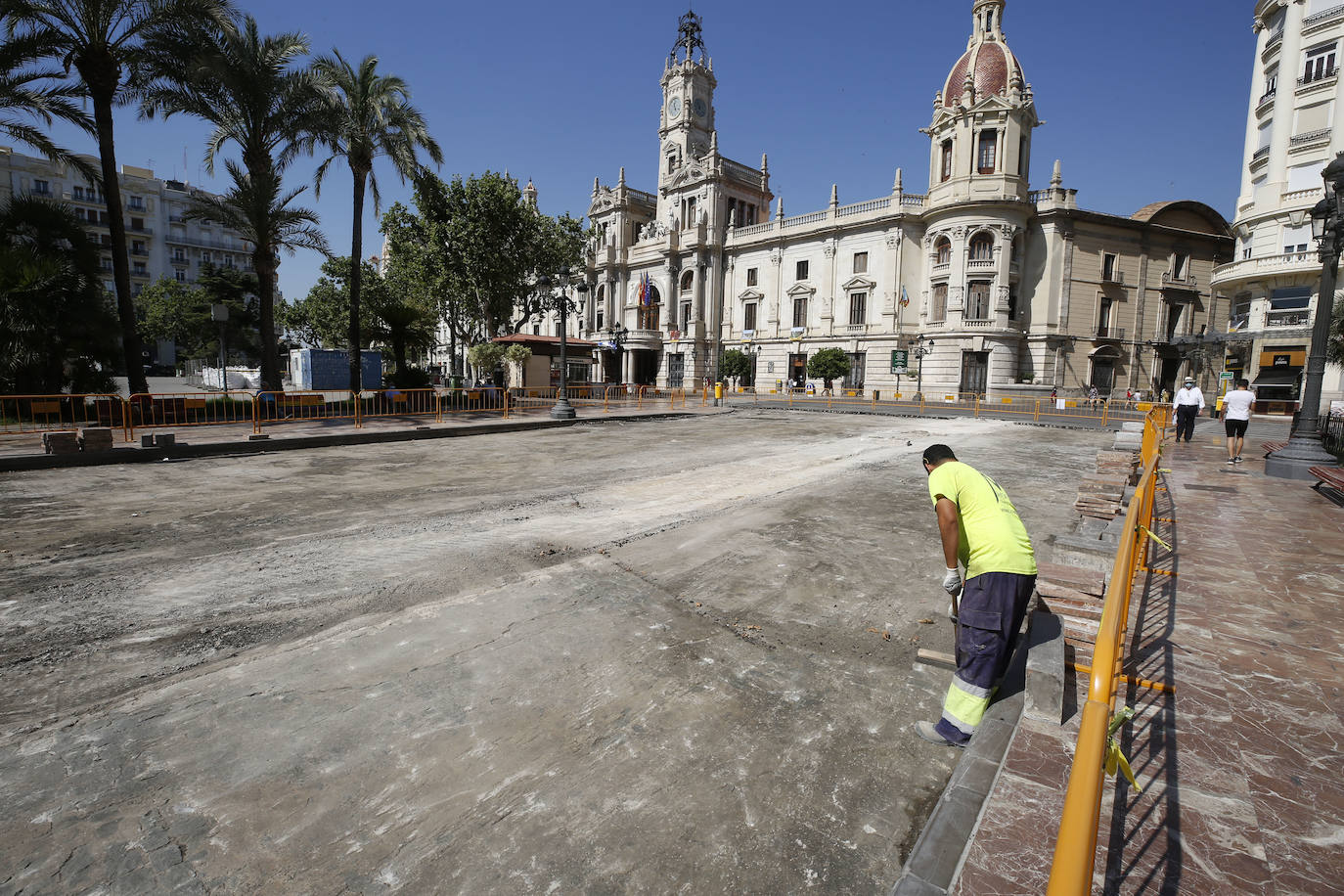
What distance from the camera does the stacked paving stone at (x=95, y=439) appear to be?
11.2 metres

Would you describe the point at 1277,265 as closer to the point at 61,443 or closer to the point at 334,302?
the point at 61,443

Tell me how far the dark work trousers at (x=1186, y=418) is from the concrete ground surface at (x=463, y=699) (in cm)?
1157

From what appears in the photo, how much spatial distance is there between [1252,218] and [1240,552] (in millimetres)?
36502

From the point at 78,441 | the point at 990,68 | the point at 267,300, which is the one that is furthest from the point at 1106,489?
the point at 990,68

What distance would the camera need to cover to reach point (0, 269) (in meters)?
14.2

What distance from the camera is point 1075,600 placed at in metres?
4.00

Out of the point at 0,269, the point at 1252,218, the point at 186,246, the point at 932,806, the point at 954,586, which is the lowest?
the point at 932,806

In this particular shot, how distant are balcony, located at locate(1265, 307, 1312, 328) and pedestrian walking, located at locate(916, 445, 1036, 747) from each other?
38.0 meters

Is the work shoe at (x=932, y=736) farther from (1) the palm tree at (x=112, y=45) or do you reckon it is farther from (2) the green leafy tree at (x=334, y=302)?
(2) the green leafy tree at (x=334, y=302)

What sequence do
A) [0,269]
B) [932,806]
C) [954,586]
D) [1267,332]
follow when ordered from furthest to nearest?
[1267,332] → [0,269] → [954,586] → [932,806]

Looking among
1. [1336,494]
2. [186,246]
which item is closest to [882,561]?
[1336,494]

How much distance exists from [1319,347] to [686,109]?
5390 centimetres

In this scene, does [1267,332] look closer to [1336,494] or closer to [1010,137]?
[1010,137]

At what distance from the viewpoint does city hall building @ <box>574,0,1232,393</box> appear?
128 feet
